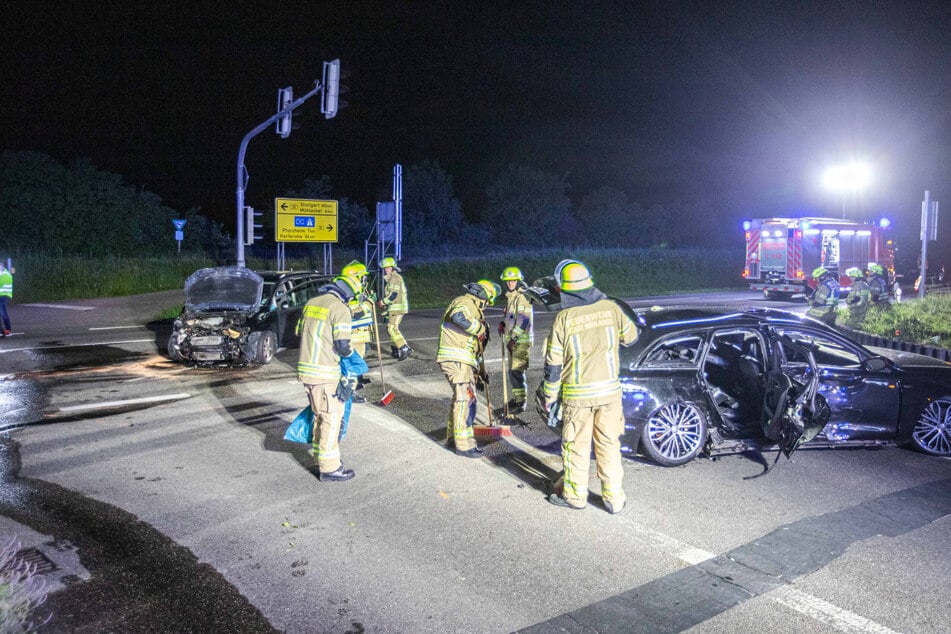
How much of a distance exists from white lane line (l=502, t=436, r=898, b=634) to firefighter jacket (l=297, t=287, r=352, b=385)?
2639 millimetres

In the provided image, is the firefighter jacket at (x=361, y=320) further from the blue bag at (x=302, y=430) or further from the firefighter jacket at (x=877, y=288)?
the firefighter jacket at (x=877, y=288)

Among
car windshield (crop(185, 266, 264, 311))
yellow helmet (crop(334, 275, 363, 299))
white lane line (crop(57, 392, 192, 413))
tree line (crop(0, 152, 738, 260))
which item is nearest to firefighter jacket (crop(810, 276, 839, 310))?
car windshield (crop(185, 266, 264, 311))

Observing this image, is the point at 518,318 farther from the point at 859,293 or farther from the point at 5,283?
the point at 5,283

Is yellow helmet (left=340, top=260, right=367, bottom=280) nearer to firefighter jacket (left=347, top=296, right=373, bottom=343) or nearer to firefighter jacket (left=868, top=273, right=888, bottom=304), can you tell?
firefighter jacket (left=347, top=296, right=373, bottom=343)

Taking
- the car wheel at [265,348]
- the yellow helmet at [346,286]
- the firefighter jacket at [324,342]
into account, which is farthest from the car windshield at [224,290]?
the firefighter jacket at [324,342]

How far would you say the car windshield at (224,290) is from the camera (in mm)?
12995

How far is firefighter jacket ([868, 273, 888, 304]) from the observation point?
18.8 meters

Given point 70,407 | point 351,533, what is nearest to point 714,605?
point 351,533

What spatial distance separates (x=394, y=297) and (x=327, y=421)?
729 centimetres

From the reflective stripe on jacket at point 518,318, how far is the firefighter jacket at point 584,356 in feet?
11.1

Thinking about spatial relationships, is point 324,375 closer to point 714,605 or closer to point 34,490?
point 34,490

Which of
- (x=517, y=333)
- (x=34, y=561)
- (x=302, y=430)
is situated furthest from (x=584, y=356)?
(x=34, y=561)

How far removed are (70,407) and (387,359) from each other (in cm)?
514

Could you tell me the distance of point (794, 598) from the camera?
4.38 m
